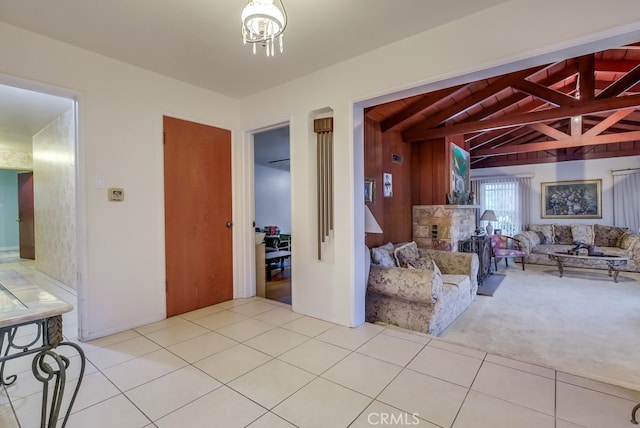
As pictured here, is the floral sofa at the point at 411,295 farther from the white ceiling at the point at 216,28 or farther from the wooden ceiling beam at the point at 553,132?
the wooden ceiling beam at the point at 553,132

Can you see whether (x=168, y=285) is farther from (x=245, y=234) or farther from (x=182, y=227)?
(x=245, y=234)

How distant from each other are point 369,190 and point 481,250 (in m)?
2.76

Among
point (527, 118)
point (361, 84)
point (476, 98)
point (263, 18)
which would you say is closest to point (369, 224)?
point (361, 84)

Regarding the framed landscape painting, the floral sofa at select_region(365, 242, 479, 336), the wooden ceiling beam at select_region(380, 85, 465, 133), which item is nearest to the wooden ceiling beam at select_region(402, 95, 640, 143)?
the wooden ceiling beam at select_region(380, 85, 465, 133)

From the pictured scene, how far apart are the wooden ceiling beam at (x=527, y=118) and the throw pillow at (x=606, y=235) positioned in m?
4.23

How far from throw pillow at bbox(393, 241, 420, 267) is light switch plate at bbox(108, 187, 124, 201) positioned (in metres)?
3.01

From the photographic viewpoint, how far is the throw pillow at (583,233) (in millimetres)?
6793

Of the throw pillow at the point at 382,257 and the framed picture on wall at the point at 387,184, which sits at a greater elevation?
the framed picture on wall at the point at 387,184

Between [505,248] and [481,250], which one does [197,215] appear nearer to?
[481,250]

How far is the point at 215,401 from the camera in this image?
1.71 m

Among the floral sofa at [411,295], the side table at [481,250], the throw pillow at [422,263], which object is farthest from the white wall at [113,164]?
the side table at [481,250]

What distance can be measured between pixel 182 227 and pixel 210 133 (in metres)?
1.10

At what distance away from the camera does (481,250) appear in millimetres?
5367

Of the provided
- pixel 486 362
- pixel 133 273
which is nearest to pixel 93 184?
pixel 133 273
